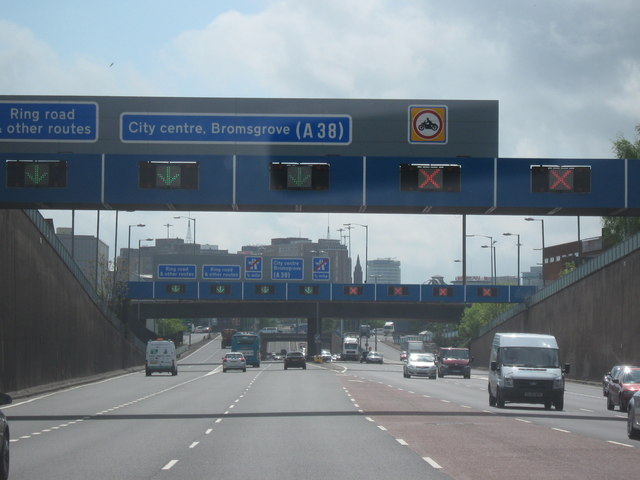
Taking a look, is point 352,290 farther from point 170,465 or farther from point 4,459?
point 4,459

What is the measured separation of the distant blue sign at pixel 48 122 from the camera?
34156mm

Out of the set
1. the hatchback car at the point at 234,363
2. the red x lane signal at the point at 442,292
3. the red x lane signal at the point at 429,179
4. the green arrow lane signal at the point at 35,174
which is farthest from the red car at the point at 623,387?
the red x lane signal at the point at 442,292

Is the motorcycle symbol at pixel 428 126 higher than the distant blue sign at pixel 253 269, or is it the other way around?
the motorcycle symbol at pixel 428 126

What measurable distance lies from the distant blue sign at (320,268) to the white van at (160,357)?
24639 mm

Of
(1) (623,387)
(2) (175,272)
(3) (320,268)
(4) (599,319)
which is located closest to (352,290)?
(3) (320,268)

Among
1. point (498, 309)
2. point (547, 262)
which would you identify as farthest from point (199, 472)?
point (547, 262)

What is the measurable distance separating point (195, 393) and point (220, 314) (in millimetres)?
66351

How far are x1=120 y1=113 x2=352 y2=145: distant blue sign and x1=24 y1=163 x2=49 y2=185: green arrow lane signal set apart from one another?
3245mm

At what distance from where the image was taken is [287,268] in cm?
9975

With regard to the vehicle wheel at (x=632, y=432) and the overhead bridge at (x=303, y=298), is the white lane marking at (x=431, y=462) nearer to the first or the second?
the vehicle wheel at (x=632, y=432)

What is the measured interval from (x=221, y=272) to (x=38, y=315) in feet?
161

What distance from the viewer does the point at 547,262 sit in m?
168

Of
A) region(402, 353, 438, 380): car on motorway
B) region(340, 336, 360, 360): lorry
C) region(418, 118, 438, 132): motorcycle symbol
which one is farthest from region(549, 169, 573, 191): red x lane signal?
region(340, 336, 360, 360): lorry

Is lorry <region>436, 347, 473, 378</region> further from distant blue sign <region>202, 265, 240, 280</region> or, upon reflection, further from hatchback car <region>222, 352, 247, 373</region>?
distant blue sign <region>202, 265, 240, 280</region>
